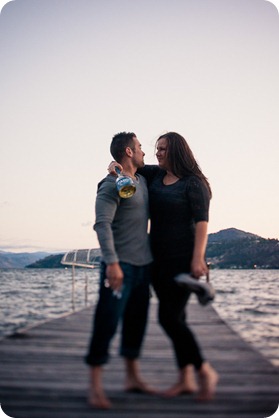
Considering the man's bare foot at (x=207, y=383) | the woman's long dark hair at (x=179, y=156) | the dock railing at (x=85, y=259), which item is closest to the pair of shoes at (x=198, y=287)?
the man's bare foot at (x=207, y=383)

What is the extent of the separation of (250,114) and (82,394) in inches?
61.1

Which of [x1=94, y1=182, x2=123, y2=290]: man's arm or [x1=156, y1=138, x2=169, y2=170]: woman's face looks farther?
[x1=156, y1=138, x2=169, y2=170]: woman's face

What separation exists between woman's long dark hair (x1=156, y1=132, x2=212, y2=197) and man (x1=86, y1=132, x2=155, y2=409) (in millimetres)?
184

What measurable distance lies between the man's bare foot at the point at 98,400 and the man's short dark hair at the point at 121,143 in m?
1.05

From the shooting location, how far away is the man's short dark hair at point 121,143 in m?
2.00

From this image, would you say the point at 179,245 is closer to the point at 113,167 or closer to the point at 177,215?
the point at 177,215

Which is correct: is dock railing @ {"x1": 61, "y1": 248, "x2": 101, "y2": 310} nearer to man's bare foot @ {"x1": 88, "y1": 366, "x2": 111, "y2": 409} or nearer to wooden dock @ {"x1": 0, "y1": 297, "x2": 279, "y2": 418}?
wooden dock @ {"x1": 0, "y1": 297, "x2": 279, "y2": 418}

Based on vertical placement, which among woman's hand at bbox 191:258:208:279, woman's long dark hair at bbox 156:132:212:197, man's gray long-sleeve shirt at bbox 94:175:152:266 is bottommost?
woman's hand at bbox 191:258:208:279

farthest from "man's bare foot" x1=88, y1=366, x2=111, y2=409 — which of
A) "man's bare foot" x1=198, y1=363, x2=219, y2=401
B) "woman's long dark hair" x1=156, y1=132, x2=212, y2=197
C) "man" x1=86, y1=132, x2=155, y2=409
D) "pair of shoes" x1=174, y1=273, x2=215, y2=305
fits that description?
"woman's long dark hair" x1=156, y1=132, x2=212, y2=197

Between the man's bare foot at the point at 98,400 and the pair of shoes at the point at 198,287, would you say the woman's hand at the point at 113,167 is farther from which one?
the man's bare foot at the point at 98,400

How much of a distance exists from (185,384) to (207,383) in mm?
96

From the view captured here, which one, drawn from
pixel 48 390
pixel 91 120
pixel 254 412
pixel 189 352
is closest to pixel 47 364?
pixel 48 390

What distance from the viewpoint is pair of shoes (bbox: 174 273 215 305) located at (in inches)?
69.4

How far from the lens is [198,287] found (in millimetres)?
1767
